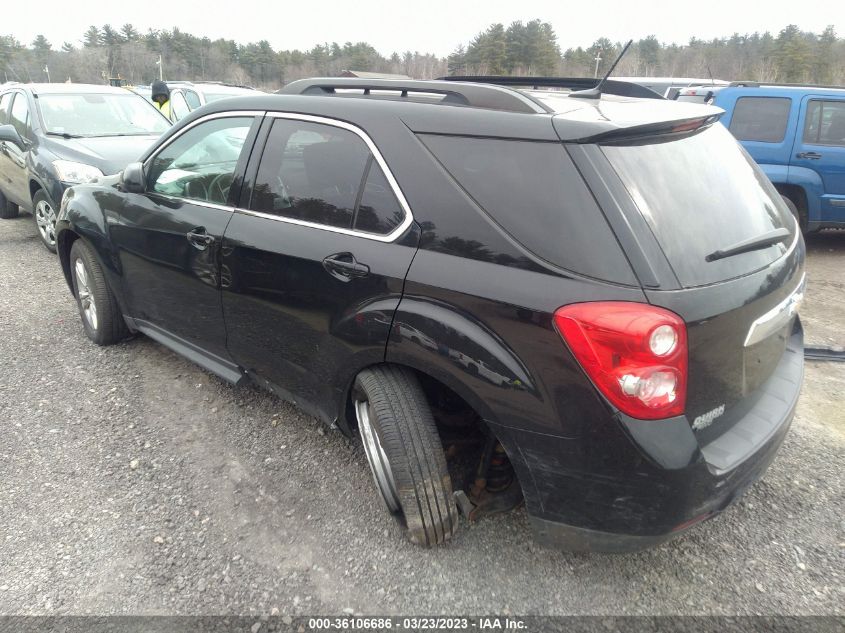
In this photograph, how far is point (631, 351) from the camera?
68.8 inches

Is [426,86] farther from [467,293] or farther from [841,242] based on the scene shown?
[841,242]

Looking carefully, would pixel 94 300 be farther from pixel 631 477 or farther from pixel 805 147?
pixel 805 147

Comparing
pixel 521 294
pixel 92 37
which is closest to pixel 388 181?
pixel 521 294

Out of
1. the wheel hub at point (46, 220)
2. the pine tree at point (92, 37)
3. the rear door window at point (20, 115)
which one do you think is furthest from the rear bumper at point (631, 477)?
the pine tree at point (92, 37)

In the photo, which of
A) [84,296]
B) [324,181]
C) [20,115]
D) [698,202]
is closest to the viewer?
[698,202]

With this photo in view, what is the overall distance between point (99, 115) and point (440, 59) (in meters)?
58.1

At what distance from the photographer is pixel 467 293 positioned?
2.00 metres

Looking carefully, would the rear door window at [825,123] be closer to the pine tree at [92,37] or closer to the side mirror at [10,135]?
the side mirror at [10,135]

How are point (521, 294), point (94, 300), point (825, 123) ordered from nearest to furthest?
1. point (521, 294)
2. point (94, 300)
3. point (825, 123)

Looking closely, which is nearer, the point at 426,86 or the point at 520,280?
the point at 520,280

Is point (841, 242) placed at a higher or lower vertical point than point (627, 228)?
lower

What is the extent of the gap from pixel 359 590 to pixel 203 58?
79.7m

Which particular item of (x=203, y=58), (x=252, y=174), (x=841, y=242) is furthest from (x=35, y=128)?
(x=203, y=58)

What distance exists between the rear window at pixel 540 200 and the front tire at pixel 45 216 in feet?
17.8
